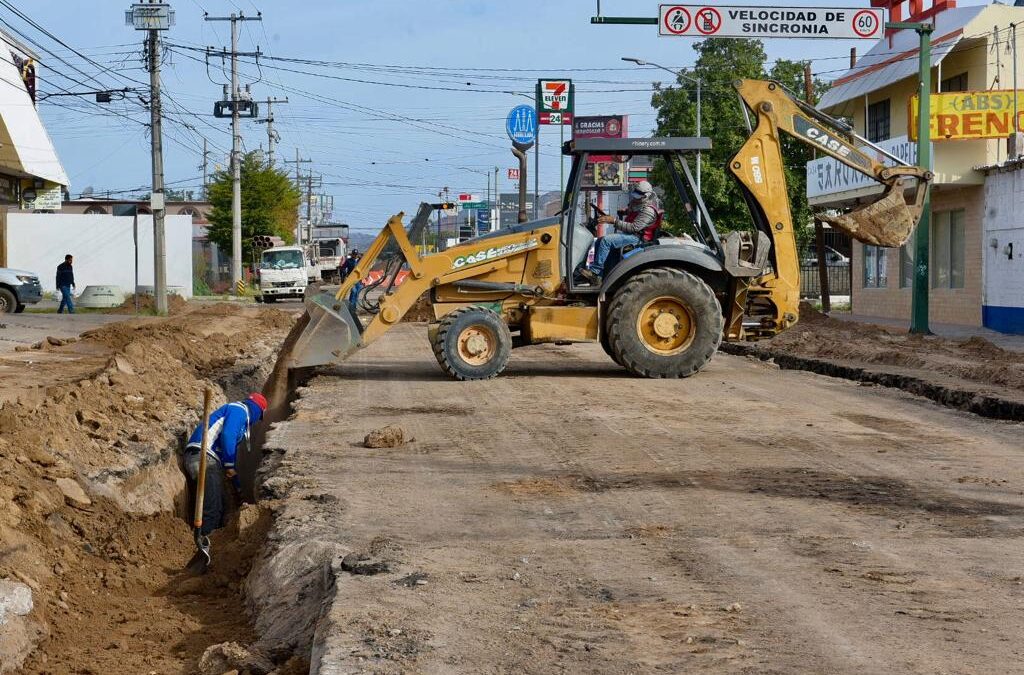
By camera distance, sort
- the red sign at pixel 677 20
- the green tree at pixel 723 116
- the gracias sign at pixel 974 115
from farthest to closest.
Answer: the green tree at pixel 723 116 → the gracias sign at pixel 974 115 → the red sign at pixel 677 20

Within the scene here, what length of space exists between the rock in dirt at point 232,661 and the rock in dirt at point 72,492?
452 cm

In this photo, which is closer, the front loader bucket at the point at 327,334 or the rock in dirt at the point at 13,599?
the rock in dirt at the point at 13,599

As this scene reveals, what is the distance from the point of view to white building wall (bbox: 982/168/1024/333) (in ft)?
82.4

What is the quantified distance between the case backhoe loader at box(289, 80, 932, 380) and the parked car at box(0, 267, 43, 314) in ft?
66.9

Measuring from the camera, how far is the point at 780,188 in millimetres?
15617

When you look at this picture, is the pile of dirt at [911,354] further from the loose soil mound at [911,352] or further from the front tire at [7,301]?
the front tire at [7,301]

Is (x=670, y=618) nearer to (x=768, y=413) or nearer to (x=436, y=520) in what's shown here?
(x=436, y=520)

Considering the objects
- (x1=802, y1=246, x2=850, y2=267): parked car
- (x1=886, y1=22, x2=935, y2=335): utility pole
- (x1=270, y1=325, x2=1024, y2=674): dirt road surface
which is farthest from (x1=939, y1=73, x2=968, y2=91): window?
(x1=802, y1=246, x2=850, y2=267): parked car

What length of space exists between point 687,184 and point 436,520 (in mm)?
8507

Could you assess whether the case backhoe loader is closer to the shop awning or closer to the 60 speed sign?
the 60 speed sign

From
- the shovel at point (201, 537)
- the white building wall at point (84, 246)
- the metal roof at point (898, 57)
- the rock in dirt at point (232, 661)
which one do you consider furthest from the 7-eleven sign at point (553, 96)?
the rock in dirt at point (232, 661)

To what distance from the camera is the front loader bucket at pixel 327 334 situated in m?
14.7

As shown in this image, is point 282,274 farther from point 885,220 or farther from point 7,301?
point 885,220

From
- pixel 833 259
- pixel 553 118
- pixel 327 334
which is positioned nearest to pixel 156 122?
pixel 553 118
